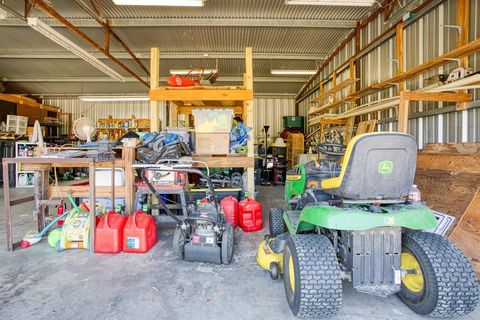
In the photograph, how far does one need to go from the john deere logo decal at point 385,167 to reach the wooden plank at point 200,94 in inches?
128

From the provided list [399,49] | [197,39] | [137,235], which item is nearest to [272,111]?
[197,39]

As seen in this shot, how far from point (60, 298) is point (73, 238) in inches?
46.2

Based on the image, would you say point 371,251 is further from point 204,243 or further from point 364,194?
point 204,243

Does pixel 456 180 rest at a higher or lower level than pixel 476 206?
higher

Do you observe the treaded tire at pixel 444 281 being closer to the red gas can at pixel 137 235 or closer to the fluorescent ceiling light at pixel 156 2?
the red gas can at pixel 137 235

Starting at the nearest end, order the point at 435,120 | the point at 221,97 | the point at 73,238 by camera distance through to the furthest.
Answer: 1. the point at 73,238
2. the point at 435,120
3. the point at 221,97

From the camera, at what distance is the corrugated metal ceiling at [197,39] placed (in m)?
6.63

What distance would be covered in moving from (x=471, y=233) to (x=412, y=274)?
1097 mm

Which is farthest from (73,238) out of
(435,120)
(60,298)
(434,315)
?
(435,120)

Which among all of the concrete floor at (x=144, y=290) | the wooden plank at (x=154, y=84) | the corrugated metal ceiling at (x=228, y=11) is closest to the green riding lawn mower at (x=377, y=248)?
the concrete floor at (x=144, y=290)

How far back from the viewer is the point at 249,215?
4254mm

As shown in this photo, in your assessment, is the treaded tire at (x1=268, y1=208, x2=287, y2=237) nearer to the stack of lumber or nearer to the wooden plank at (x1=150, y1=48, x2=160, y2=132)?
the stack of lumber

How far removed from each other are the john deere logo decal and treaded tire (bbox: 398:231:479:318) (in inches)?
24.5

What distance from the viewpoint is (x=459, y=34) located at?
377cm
